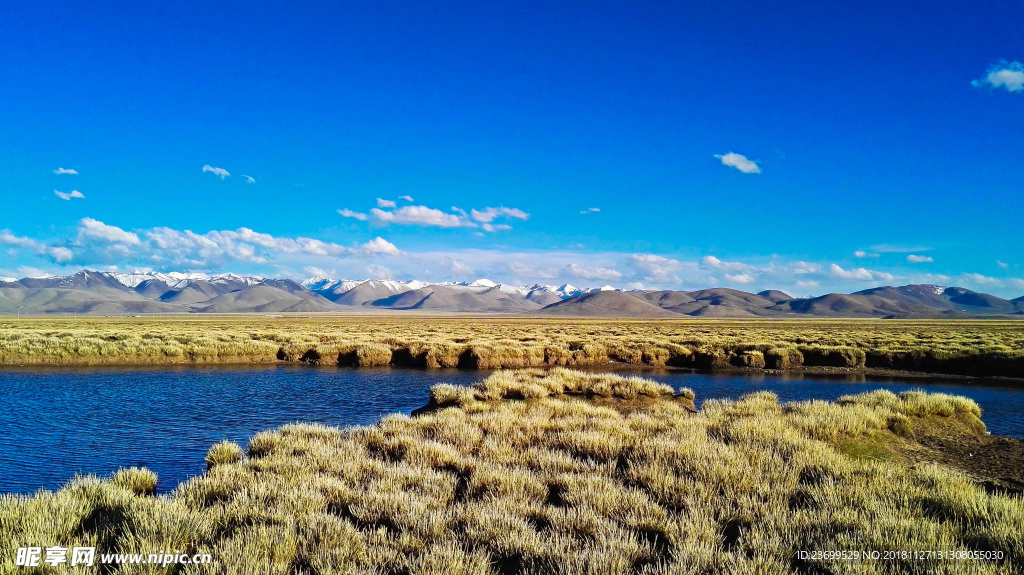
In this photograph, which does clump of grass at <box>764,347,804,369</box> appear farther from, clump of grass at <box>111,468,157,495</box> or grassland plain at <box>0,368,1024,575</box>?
clump of grass at <box>111,468,157,495</box>

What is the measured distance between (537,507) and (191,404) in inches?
629

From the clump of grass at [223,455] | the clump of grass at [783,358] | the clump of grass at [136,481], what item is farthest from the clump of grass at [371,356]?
the clump of grass at [783,358]

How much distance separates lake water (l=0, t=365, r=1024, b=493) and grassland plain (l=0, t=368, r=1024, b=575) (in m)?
3.64

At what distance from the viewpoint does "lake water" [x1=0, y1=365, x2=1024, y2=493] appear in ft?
36.6

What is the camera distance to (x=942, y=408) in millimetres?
14734

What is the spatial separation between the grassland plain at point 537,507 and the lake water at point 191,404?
3.64 meters

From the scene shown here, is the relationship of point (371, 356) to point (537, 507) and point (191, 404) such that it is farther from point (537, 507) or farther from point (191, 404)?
point (537, 507)

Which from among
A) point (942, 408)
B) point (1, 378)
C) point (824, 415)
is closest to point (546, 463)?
point (824, 415)

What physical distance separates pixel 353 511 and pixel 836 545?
5.27m

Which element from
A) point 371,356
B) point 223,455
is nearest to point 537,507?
A: point 223,455

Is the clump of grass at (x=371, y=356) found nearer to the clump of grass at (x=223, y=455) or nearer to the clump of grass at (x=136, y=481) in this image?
the clump of grass at (x=223, y=455)

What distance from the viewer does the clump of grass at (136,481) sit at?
→ 7770mm

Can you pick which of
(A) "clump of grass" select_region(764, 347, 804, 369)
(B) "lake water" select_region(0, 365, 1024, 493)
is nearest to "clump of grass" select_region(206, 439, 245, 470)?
(B) "lake water" select_region(0, 365, 1024, 493)

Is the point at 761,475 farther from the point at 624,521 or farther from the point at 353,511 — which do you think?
the point at 353,511
